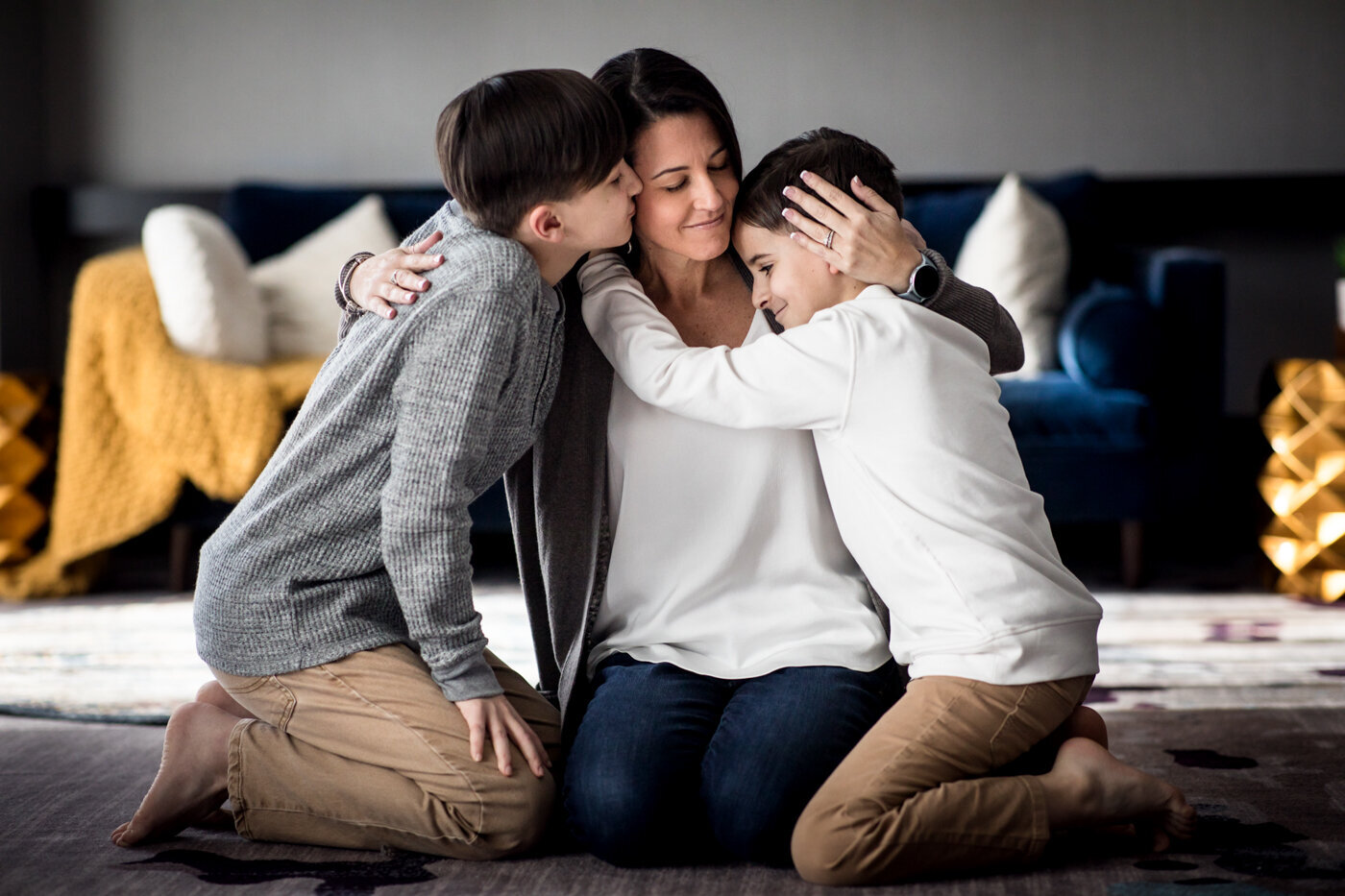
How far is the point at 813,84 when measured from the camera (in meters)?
3.72

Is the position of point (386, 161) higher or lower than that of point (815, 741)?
higher

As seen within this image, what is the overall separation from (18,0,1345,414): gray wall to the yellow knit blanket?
1.08 m

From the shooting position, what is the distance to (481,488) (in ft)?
4.54

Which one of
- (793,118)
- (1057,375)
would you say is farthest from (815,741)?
(793,118)

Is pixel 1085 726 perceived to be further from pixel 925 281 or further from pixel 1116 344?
pixel 1116 344

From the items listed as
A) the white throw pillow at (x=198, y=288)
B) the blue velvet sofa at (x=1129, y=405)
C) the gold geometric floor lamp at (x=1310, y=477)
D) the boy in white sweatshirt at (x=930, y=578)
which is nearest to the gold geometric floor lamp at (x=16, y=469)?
the white throw pillow at (x=198, y=288)

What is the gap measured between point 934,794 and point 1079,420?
1673 mm

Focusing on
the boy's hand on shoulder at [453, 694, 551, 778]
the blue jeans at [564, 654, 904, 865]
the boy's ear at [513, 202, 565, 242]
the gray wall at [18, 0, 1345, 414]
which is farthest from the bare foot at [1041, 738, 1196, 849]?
the gray wall at [18, 0, 1345, 414]

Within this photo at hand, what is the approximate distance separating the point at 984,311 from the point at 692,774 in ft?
2.11

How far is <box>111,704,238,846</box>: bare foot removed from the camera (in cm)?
137

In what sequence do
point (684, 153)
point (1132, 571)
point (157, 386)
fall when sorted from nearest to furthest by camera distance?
point (684, 153) → point (157, 386) → point (1132, 571)

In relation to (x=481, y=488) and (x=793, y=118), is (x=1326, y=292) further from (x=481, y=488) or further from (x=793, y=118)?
(x=481, y=488)

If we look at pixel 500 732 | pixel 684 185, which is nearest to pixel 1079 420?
pixel 684 185

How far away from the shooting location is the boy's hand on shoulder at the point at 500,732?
4.23ft
